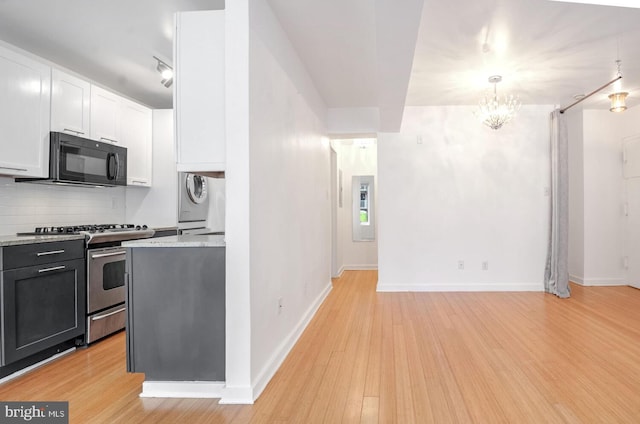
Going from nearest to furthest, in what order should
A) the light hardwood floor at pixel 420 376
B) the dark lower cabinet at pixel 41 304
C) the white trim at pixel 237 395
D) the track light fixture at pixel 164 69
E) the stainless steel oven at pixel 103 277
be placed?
the light hardwood floor at pixel 420 376
the white trim at pixel 237 395
the dark lower cabinet at pixel 41 304
the stainless steel oven at pixel 103 277
the track light fixture at pixel 164 69

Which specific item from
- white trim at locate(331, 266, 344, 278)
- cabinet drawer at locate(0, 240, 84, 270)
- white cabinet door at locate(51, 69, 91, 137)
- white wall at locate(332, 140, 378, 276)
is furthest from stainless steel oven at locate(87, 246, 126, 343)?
white wall at locate(332, 140, 378, 276)

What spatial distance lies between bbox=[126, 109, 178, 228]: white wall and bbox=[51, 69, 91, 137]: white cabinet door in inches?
37.0

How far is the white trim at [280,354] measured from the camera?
2.46 meters

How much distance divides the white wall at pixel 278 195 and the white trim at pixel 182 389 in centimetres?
27

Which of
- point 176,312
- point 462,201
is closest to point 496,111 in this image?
point 462,201

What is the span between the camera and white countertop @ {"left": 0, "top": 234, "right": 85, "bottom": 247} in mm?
2682

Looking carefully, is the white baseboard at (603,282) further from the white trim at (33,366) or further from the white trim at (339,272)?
the white trim at (33,366)

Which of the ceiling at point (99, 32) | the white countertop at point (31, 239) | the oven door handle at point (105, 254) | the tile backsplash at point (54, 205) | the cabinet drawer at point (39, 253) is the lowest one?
the oven door handle at point (105, 254)

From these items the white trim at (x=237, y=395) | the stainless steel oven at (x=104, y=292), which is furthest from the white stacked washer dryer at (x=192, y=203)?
the white trim at (x=237, y=395)

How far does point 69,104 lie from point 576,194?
257 inches

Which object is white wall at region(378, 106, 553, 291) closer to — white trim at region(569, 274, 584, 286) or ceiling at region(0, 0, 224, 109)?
white trim at region(569, 274, 584, 286)

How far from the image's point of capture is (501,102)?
16.7 ft

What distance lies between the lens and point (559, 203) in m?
5.28

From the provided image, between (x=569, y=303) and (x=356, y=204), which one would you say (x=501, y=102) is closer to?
(x=569, y=303)
